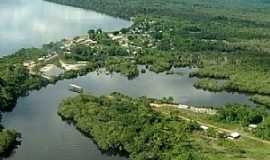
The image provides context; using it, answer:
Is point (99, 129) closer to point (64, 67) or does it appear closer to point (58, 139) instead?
point (58, 139)

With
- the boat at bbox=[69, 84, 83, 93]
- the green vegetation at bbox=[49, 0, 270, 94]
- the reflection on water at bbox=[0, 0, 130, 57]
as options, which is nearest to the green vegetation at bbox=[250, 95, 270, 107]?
the green vegetation at bbox=[49, 0, 270, 94]

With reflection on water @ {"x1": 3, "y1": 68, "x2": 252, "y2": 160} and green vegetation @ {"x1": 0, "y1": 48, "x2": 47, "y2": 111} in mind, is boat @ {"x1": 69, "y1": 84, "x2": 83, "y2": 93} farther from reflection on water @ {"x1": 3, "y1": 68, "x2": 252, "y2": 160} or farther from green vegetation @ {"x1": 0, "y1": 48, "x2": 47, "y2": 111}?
green vegetation @ {"x1": 0, "y1": 48, "x2": 47, "y2": 111}

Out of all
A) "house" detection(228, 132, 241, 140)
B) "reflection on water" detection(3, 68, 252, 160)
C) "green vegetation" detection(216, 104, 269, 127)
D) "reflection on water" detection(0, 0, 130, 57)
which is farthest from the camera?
"reflection on water" detection(0, 0, 130, 57)

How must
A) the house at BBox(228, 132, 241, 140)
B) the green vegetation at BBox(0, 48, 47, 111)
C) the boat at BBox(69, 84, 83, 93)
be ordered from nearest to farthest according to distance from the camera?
the house at BBox(228, 132, 241, 140) < the green vegetation at BBox(0, 48, 47, 111) < the boat at BBox(69, 84, 83, 93)

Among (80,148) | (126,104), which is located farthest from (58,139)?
(126,104)

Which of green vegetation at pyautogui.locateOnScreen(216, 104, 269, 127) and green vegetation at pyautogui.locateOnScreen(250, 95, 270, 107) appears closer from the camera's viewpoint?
green vegetation at pyautogui.locateOnScreen(216, 104, 269, 127)

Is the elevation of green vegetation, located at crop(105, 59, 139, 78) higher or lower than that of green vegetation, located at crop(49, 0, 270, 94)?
lower
